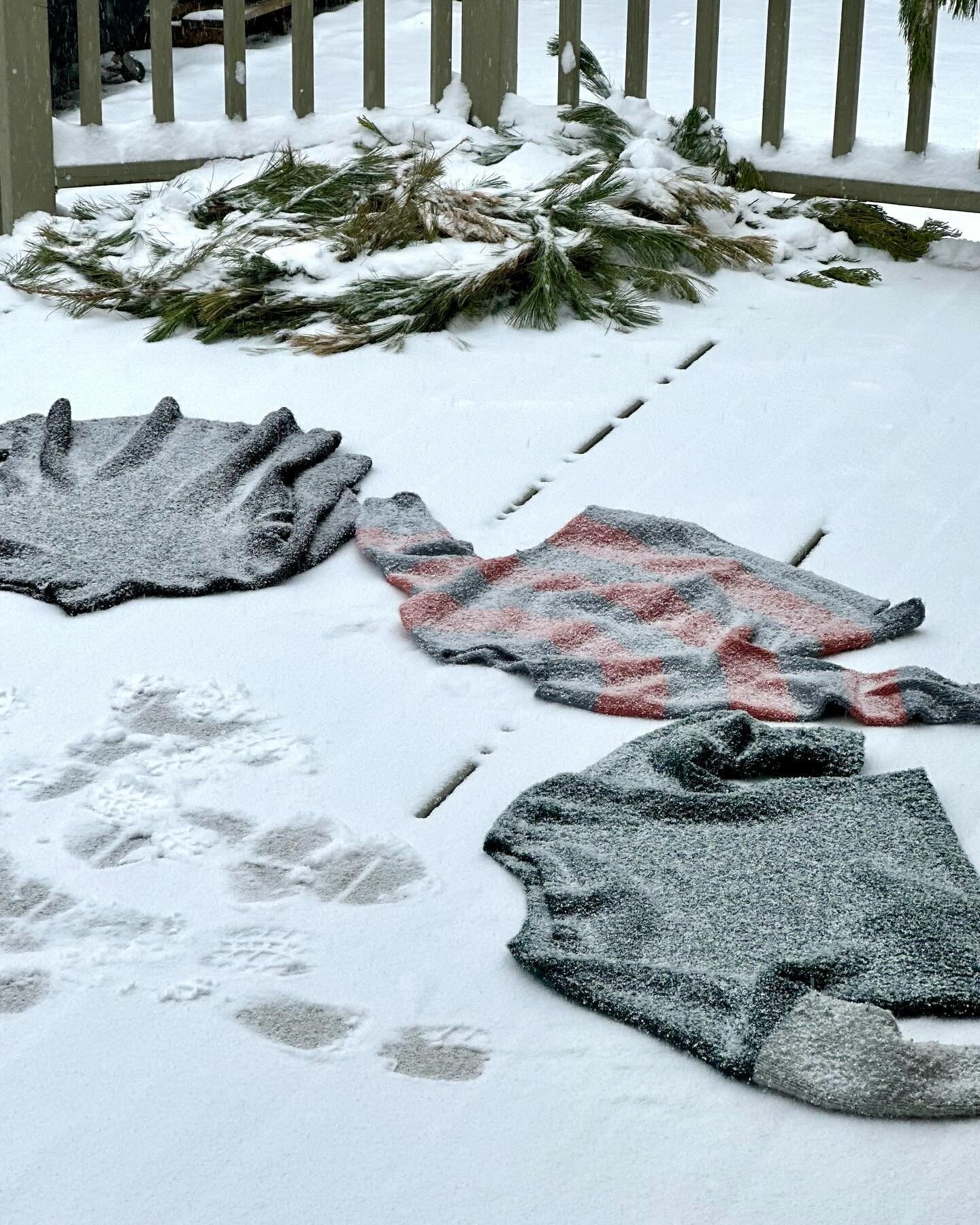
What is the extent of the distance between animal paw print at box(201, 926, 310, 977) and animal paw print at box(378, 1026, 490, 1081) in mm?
161

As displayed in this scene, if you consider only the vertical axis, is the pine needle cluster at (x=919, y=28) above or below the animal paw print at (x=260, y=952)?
above

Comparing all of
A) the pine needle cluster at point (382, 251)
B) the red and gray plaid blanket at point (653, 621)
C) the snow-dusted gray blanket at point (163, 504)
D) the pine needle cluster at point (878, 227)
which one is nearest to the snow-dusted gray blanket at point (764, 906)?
the red and gray plaid blanket at point (653, 621)

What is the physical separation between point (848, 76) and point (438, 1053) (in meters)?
3.72

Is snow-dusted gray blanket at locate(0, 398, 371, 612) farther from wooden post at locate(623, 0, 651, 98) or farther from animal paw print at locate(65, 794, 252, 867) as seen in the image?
wooden post at locate(623, 0, 651, 98)

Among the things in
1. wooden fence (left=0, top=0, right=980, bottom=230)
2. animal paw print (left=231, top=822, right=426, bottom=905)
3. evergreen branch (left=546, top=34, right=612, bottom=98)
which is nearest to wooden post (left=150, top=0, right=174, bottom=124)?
wooden fence (left=0, top=0, right=980, bottom=230)

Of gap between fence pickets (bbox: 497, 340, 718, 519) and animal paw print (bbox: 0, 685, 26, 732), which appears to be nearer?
animal paw print (bbox: 0, 685, 26, 732)

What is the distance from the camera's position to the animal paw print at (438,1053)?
1526 mm

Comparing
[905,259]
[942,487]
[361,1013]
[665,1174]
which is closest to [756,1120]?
[665,1174]

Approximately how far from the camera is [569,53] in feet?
15.8

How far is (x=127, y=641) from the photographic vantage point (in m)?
2.38

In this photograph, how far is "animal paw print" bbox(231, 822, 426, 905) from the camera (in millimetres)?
1793

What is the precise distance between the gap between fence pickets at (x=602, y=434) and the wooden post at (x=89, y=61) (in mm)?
2106

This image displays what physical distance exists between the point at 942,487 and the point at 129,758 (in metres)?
1.70

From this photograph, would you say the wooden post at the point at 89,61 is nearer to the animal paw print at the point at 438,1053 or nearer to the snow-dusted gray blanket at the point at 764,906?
the snow-dusted gray blanket at the point at 764,906
